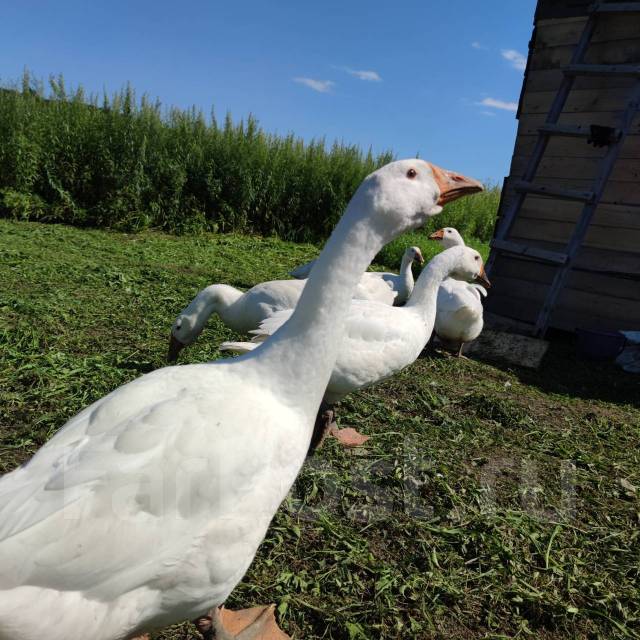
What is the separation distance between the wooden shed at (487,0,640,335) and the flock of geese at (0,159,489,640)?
223 inches

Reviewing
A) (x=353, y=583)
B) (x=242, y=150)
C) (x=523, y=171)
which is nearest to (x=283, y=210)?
(x=242, y=150)

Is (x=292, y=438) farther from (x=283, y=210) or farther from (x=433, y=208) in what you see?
(x=283, y=210)

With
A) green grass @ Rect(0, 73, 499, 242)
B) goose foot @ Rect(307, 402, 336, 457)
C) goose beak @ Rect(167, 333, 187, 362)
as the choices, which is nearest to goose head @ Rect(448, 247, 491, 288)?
goose foot @ Rect(307, 402, 336, 457)

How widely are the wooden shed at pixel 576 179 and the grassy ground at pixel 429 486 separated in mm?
1603

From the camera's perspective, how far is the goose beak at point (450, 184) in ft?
6.79

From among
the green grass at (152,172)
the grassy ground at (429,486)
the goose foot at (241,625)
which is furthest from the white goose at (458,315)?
the green grass at (152,172)

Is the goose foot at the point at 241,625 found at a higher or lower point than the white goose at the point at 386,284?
lower

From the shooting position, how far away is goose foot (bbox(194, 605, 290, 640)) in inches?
82.4

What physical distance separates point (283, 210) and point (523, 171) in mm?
6871

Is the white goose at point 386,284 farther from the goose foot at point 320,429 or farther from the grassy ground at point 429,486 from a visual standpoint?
the goose foot at point 320,429

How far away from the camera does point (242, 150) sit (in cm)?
1306

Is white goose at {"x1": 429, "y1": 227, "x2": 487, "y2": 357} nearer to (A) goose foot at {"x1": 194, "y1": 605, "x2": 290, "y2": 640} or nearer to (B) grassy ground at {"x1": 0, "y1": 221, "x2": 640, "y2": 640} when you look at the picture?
(B) grassy ground at {"x1": 0, "y1": 221, "x2": 640, "y2": 640}

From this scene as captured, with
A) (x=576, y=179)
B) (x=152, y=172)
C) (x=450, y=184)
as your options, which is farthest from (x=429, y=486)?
(x=152, y=172)

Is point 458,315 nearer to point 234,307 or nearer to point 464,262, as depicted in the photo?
point 464,262
